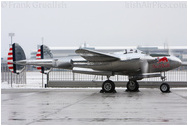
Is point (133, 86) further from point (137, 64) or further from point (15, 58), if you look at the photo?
point (15, 58)

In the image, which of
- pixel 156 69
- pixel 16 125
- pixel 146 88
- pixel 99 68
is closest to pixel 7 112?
pixel 16 125

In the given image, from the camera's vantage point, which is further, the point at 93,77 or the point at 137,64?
the point at 93,77

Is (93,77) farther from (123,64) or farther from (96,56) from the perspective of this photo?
(96,56)

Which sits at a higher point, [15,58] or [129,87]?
[15,58]

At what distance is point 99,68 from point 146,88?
545 centimetres

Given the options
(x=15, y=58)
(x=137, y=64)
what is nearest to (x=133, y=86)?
(x=137, y=64)

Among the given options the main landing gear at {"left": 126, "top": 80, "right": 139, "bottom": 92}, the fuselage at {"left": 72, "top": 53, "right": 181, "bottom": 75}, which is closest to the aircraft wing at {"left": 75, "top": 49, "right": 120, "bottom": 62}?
the fuselage at {"left": 72, "top": 53, "right": 181, "bottom": 75}

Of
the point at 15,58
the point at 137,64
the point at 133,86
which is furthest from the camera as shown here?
the point at 15,58

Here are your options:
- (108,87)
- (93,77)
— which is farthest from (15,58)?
(93,77)

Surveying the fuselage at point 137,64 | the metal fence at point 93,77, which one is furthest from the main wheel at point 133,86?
the metal fence at point 93,77

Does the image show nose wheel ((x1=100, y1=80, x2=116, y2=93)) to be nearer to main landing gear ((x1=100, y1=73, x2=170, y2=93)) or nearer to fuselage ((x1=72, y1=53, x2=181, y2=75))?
main landing gear ((x1=100, y1=73, x2=170, y2=93))

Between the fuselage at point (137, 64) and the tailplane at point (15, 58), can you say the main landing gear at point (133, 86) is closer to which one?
the fuselage at point (137, 64)

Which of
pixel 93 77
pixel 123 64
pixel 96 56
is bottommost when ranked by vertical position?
pixel 93 77

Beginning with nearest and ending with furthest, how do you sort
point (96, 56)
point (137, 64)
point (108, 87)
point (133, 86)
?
point (96, 56) → point (137, 64) → point (108, 87) → point (133, 86)
